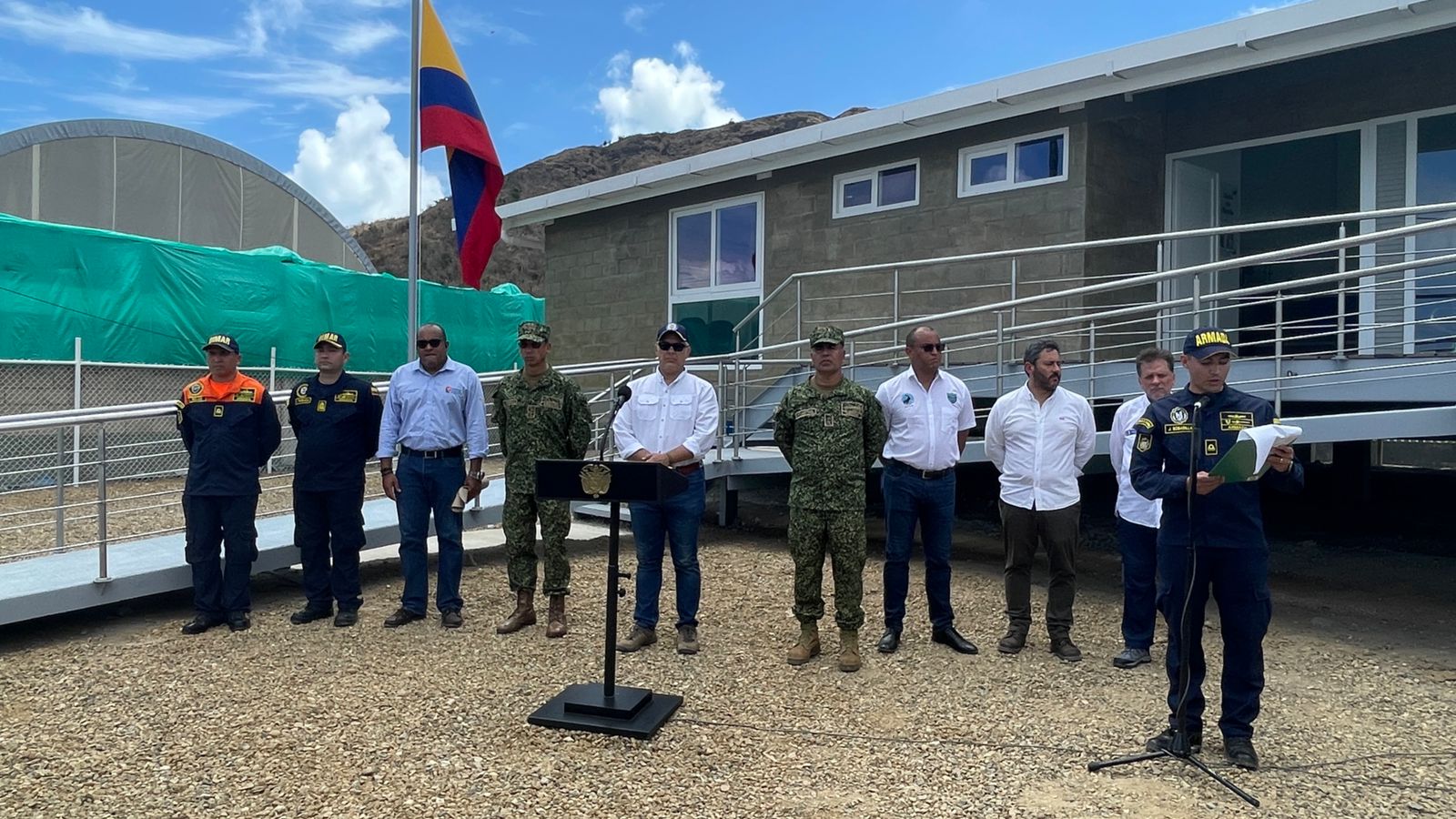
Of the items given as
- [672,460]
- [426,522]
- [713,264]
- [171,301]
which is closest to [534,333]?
[672,460]

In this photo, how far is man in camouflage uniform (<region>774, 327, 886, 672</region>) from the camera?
491cm

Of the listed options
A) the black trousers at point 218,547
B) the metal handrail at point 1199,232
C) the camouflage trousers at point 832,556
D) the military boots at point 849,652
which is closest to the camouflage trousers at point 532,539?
the camouflage trousers at point 832,556

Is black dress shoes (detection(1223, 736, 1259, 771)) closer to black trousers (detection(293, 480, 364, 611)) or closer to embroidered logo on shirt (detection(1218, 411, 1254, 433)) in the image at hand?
embroidered logo on shirt (detection(1218, 411, 1254, 433))

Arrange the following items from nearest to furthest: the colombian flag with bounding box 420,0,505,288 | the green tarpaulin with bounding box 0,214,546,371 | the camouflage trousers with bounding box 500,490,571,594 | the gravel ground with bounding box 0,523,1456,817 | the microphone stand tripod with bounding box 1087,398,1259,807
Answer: the gravel ground with bounding box 0,523,1456,817 < the microphone stand tripod with bounding box 1087,398,1259,807 < the camouflage trousers with bounding box 500,490,571,594 < the colombian flag with bounding box 420,0,505,288 < the green tarpaulin with bounding box 0,214,546,371

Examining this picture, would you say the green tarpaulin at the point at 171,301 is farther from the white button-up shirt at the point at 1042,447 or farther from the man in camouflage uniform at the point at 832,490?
the white button-up shirt at the point at 1042,447

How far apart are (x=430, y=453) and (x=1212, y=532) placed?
Result: 163 inches

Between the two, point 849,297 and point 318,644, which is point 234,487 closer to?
point 318,644

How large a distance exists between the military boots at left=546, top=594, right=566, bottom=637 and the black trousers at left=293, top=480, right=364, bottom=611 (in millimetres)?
1258

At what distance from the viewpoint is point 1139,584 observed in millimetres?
5156

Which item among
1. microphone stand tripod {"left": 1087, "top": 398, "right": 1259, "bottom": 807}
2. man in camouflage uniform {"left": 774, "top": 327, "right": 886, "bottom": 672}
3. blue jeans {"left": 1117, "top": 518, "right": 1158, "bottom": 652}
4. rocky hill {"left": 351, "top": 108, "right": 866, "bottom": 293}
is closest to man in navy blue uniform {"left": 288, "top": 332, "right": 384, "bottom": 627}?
man in camouflage uniform {"left": 774, "top": 327, "right": 886, "bottom": 672}

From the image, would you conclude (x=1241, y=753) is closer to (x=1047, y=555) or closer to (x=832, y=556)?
(x=1047, y=555)

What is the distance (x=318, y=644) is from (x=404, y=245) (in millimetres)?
40999

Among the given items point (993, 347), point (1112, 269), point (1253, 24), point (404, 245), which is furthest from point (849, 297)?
point (404, 245)

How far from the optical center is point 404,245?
43.5 m
